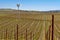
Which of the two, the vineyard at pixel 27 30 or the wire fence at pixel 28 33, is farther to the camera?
the vineyard at pixel 27 30

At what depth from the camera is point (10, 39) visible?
10.4 meters

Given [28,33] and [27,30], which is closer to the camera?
[28,33]

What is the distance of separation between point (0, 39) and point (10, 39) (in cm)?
96

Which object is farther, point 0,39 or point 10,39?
point 0,39

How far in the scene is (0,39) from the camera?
1105 centimetres

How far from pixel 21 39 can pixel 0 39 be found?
130 cm

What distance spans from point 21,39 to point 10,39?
80cm

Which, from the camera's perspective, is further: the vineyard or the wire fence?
the vineyard

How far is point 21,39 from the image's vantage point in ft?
35.8
